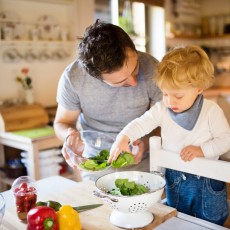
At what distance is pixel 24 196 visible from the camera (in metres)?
1.00

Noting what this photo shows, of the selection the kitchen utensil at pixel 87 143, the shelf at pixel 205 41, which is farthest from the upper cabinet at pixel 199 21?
the kitchen utensil at pixel 87 143

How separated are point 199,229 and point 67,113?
0.77 m

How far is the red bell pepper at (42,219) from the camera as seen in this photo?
835mm

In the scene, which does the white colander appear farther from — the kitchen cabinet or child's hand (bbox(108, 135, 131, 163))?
the kitchen cabinet

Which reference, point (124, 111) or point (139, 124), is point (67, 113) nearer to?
point (124, 111)

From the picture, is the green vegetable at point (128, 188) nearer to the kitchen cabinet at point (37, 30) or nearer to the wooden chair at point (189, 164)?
the wooden chair at point (189, 164)

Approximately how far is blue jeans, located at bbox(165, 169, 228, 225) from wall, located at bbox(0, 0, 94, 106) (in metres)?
1.78

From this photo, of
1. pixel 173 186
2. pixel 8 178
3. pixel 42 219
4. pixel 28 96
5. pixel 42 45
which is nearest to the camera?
pixel 42 219

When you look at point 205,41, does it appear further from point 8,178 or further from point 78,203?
point 78,203

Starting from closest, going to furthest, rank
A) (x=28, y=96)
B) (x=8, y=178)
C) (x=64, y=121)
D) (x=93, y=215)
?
1. (x=93, y=215)
2. (x=64, y=121)
3. (x=8, y=178)
4. (x=28, y=96)

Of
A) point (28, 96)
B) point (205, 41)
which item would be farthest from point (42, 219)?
point (205, 41)

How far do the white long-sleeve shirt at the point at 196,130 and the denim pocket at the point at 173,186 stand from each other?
0.08 m

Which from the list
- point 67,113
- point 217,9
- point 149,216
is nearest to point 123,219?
point 149,216

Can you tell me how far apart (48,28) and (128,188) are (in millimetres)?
2155
